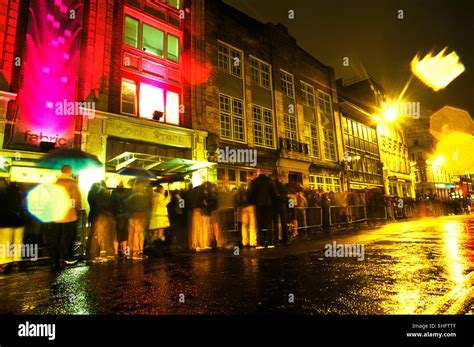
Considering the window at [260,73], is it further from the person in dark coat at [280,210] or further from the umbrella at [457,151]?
the umbrella at [457,151]

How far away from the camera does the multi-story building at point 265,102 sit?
54.7ft

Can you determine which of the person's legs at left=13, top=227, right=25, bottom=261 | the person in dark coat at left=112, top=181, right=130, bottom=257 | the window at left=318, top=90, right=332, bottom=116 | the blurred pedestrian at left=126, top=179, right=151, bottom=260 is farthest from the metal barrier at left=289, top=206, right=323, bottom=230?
the window at left=318, top=90, right=332, bottom=116

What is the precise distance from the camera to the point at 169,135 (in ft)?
45.7

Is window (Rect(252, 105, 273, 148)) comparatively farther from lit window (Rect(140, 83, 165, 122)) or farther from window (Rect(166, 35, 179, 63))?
lit window (Rect(140, 83, 165, 122))

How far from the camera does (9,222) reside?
6.09m

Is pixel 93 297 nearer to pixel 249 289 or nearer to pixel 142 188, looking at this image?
pixel 249 289

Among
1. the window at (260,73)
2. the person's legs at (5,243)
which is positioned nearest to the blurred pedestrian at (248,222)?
the person's legs at (5,243)

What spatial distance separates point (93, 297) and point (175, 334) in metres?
1.75

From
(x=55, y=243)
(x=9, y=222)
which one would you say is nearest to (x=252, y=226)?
(x=55, y=243)

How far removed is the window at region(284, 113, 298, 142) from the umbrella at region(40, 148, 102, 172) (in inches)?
585

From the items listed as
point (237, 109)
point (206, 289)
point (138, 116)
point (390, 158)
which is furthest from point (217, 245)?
point (390, 158)

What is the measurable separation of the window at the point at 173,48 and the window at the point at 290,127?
30.3 ft

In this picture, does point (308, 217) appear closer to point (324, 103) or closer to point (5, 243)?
point (5, 243)

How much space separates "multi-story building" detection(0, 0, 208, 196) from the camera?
10180 millimetres
